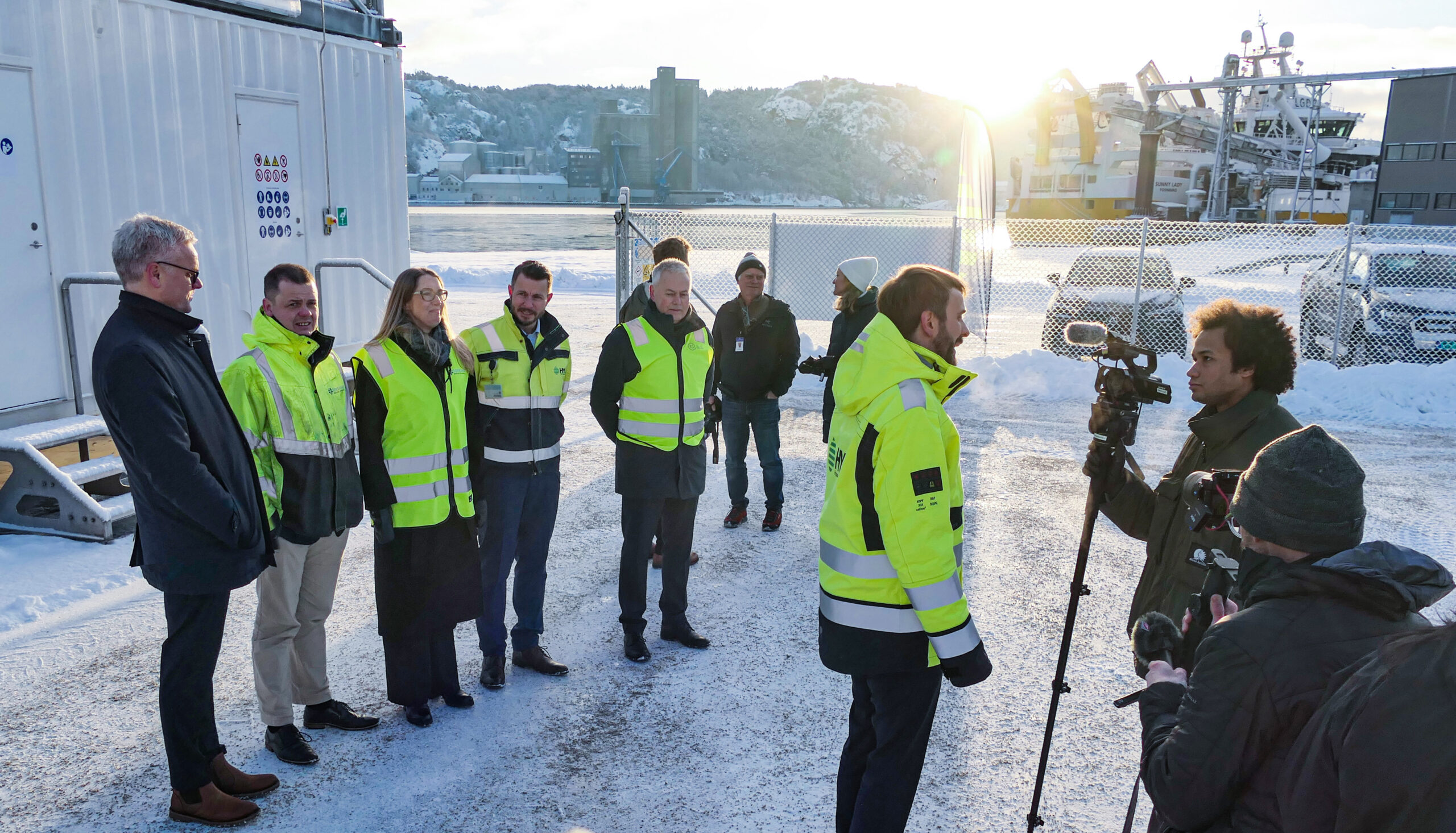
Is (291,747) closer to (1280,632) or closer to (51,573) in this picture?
(51,573)

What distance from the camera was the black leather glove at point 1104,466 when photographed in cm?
281

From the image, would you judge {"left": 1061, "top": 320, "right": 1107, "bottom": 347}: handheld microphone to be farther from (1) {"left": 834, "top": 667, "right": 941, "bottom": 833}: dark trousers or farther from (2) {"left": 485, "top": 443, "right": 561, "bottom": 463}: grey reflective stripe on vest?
(2) {"left": 485, "top": 443, "right": 561, "bottom": 463}: grey reflective stripe on vest

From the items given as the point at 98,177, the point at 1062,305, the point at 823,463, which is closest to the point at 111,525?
the point at 98,177

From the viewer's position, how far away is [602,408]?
4387 millimetres

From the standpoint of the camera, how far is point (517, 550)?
4.20 m

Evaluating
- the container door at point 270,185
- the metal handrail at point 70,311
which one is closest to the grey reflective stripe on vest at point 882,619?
the metal handrail at point 70,311

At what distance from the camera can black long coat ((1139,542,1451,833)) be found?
1.46 m

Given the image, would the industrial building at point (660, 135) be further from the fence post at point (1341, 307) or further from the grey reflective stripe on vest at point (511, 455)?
the grey reflective stripe on vest at point (511, 455)

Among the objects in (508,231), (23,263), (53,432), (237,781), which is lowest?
(237,781)

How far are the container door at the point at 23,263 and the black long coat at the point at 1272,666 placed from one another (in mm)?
6830

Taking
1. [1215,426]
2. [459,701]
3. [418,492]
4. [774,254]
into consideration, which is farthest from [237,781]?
[774,254]

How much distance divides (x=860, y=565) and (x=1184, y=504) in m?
1.06

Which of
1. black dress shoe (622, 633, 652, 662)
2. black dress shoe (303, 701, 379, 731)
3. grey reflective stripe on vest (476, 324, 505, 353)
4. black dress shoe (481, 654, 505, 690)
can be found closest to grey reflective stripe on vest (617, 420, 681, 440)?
grey reflective stripe on vest (476, 324, 505, 353)

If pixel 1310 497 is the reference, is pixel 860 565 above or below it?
below
